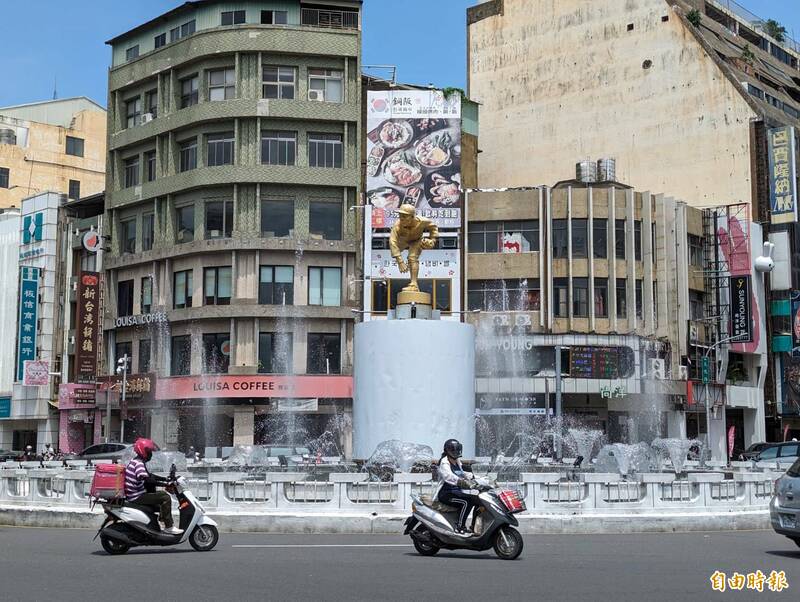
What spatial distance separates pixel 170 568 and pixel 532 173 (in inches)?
2327

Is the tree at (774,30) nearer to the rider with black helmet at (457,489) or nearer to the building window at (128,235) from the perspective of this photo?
the building window at (128,235)

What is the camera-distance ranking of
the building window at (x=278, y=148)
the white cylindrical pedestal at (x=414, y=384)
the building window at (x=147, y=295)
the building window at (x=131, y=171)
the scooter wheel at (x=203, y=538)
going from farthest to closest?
the building window at (x=131, y=171) < the building window at (x=147, y=295) < the building window at (x=278, y=148) < the white cylindrical pedestal at (x=414, y=384) < the scooter wheel at (x=203, y=538)

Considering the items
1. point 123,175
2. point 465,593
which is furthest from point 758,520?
point 123,175

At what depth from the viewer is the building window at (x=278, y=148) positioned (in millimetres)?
54969

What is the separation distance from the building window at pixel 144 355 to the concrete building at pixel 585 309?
1677 cm

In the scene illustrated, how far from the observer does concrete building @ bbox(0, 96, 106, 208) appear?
7312 centimetres

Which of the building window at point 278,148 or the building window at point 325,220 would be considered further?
the building window at point 325,220

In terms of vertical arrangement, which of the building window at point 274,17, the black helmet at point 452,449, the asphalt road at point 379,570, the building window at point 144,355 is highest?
the building window at point 274,17

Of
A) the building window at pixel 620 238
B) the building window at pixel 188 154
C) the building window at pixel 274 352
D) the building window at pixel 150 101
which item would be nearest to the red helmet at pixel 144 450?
the building window at pixel 274 352

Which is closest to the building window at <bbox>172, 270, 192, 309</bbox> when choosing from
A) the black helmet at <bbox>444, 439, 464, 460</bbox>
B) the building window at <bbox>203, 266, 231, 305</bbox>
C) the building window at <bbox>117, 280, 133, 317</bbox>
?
the building window at <bbox>203, 266, 231, 305</bbox>

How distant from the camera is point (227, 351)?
178 ft

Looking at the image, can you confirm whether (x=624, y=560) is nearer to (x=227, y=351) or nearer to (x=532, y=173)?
(x=227, y=351)

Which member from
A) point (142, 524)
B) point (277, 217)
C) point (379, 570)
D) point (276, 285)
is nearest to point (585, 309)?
point (276, 285)

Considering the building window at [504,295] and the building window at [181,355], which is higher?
the building window at [504,295]
